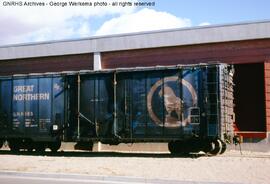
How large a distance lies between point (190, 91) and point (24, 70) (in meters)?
15.2

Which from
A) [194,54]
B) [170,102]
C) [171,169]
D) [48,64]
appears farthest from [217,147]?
[48,64]

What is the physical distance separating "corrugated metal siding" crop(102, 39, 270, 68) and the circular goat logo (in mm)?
6386

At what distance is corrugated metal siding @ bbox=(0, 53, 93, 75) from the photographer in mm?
25766

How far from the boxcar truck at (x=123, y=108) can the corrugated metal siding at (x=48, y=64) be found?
6.87 metres

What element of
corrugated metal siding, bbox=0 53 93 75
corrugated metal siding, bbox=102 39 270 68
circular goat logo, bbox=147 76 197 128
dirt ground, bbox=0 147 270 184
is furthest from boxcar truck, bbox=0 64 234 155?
corrugated metal siding, bbox=0 53 93 75

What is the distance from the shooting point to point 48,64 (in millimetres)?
26906

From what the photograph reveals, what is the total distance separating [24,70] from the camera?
27.9 meters

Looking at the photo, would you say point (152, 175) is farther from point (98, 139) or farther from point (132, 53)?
point (132, 53)

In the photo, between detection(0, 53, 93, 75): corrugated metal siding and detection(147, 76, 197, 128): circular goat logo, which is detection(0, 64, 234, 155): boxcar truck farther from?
detection(0, 53, 93, 75): corrugated metal siding

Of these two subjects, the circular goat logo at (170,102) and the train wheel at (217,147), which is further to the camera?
the circular goat logo at (170,102)

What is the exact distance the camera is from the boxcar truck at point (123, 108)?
16.3 m

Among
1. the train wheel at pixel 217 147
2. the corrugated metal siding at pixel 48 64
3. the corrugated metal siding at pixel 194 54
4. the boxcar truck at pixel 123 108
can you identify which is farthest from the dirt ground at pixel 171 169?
the corrugated metal siding at pixel 48 64

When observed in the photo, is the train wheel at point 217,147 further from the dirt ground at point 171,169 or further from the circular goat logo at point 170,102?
the circular goat logo at point 170,102

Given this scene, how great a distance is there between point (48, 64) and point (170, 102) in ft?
41.7
